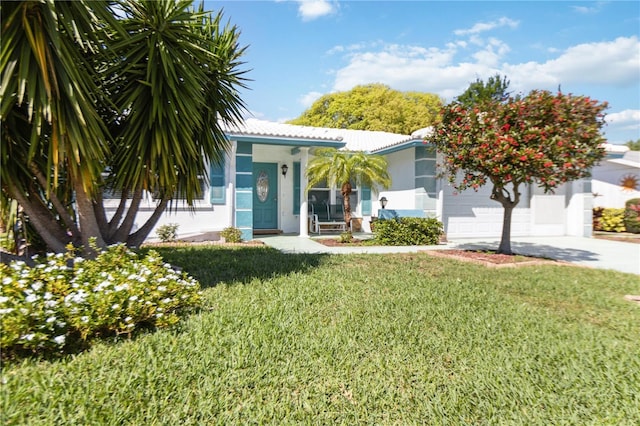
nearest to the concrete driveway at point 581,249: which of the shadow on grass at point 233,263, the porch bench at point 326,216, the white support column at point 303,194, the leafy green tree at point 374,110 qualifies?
the porch bench at point 326,216

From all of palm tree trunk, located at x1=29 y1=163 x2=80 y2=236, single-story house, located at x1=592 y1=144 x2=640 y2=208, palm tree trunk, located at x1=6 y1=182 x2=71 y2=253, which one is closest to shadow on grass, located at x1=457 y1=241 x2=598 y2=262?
palm tree trunk, located at x1=29 y1=163 x2=80 y2=236

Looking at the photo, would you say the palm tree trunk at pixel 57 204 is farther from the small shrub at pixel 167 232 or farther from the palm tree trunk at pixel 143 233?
the small shrub at pixel 167 232

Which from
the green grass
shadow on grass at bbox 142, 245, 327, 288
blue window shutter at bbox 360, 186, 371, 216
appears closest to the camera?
the green grass

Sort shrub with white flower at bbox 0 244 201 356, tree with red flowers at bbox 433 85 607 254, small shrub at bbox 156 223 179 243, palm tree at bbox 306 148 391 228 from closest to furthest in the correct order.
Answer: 1. shrub with white flower at bbox 0 244 201 356
2. tree with red flowers at bbox 433 85 607 254
3. small shrub at bbox 156 223 179 243
4. palm tree at bbox 306 148 391 228

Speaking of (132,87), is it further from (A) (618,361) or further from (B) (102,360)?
(A) (618,361)

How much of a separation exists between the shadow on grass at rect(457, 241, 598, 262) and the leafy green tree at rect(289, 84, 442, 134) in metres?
20.2

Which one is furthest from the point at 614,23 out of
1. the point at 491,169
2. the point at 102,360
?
the point at 102,360

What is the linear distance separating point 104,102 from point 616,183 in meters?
27.7

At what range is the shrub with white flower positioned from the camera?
280 centimetres

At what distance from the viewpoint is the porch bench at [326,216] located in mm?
14219

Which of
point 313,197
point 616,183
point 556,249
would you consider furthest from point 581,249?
point 616,183

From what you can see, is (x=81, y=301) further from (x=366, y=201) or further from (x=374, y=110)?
(x=374, y=110)

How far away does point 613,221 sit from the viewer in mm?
16812

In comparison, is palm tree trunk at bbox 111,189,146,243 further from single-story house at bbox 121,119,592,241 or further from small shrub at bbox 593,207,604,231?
small shrub at bbox 593,207,604,231
